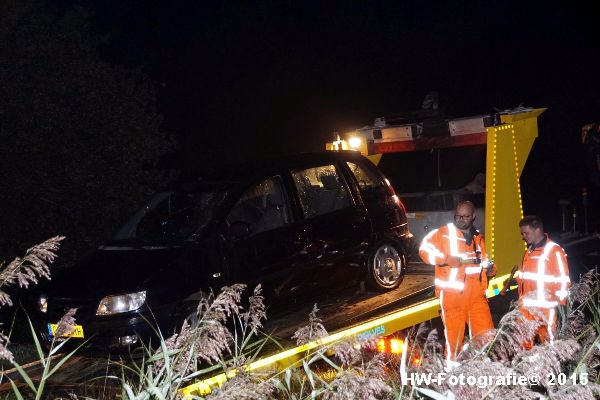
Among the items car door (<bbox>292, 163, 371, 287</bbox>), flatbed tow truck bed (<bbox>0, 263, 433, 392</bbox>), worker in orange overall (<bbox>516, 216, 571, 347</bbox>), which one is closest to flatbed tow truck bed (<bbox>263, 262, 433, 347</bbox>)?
flatbed tow truck bed (<bbox>0, 263, 433, 392</bbox>)

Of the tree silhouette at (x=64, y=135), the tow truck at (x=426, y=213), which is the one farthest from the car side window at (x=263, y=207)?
the tree silhouette at (x=64, y=135)

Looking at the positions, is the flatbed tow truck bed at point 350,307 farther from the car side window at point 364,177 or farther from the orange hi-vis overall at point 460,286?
the car side window at point 364,177

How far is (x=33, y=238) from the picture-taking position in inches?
396

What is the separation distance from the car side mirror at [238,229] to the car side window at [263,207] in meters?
0.17

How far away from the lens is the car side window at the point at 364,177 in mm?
7637

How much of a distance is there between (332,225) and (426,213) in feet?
7.40

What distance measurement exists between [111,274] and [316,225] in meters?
1.91

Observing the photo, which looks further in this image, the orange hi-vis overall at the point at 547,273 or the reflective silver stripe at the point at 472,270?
the reflective silver stripe at the point at 472,270

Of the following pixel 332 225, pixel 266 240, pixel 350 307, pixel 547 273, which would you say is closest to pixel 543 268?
pixel 547 273

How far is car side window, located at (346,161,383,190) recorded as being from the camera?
7637 mm

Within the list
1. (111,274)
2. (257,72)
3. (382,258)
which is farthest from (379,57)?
(111,274)

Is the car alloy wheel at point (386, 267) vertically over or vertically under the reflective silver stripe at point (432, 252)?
under

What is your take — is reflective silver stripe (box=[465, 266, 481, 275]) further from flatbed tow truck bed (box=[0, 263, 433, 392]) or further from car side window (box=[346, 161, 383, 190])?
car side window (box=[346, 161, 383, 190])

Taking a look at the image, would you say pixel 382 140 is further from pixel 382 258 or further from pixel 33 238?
pixel 33 238
